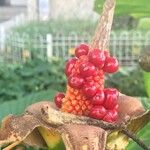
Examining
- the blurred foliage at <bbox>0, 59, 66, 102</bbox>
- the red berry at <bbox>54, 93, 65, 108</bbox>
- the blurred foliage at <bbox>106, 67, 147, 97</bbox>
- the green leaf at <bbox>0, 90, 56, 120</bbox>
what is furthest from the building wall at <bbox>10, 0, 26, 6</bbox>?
the red berry at <bbox>54, 93, 65, 108</bbox>

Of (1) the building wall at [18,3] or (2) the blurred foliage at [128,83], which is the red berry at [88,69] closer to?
(2) the blurred foliage at [128,83]

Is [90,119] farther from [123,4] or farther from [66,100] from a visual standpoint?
[123,4]

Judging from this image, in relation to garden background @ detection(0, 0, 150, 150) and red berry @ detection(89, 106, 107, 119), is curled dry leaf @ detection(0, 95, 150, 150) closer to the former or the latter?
red berry @ detection(89, 106, 107, 119)

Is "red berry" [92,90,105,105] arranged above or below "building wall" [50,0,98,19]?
above

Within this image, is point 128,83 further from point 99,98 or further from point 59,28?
point 99,98

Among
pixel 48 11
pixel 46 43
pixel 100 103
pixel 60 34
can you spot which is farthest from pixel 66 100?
pixel 48 11

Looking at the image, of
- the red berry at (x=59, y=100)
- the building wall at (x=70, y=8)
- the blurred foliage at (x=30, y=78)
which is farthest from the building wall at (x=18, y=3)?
the red berry at (x=59, y=100)
